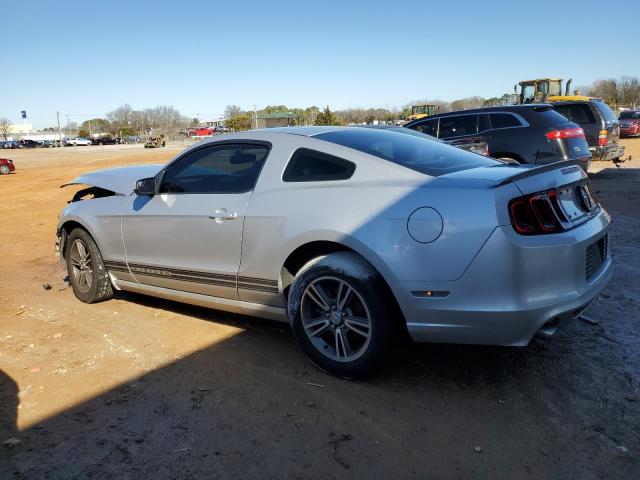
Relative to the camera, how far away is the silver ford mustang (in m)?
2.79

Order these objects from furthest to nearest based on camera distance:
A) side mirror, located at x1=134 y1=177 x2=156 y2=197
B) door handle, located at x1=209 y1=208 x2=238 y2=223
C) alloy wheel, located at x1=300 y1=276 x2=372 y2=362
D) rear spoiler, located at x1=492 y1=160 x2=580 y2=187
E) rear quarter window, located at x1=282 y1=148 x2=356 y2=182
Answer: side mirror, located at x1=134 y1=177 x2=156 y2=197 < door handle, located at x1=209 y1=208 x2=238 y2=223 < rear quarter window, located at x1=282 y1=148 x2=356 y2=182 < alloy wheel, located at x1=300 y1=276 x2=372 y2=362 < rear spoiler, located at x1=492 y1=160 x2=580 y2=187

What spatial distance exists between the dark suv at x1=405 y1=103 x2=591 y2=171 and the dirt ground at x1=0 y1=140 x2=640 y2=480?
215 inches

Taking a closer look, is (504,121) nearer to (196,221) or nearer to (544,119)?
(544,119)

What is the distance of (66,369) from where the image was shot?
369cm

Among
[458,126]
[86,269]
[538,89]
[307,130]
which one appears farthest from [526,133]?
[538,89]

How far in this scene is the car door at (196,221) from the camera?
3.79 m

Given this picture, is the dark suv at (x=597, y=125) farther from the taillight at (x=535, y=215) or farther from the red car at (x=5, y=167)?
the red car at (x=5, y=167)

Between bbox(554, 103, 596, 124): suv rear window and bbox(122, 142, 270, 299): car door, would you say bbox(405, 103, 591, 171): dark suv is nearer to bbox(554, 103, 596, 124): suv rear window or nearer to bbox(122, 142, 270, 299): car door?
bbox(554, 103, 596, 124): suv rear window

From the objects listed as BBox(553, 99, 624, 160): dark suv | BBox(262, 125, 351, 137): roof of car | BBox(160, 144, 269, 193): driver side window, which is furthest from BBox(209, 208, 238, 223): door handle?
BBox(553, 99, 624, 160): dark suv

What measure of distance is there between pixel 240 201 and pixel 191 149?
2.79 ft

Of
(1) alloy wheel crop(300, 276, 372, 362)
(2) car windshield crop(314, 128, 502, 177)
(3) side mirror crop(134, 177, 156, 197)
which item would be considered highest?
(2) car windshield crop(314, 128, 502, 177)

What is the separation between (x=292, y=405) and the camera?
10.1ft

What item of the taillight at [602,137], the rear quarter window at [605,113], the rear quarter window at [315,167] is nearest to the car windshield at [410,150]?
the rear quarter window at [315,167]

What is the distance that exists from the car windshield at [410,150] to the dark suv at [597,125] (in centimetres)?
990
